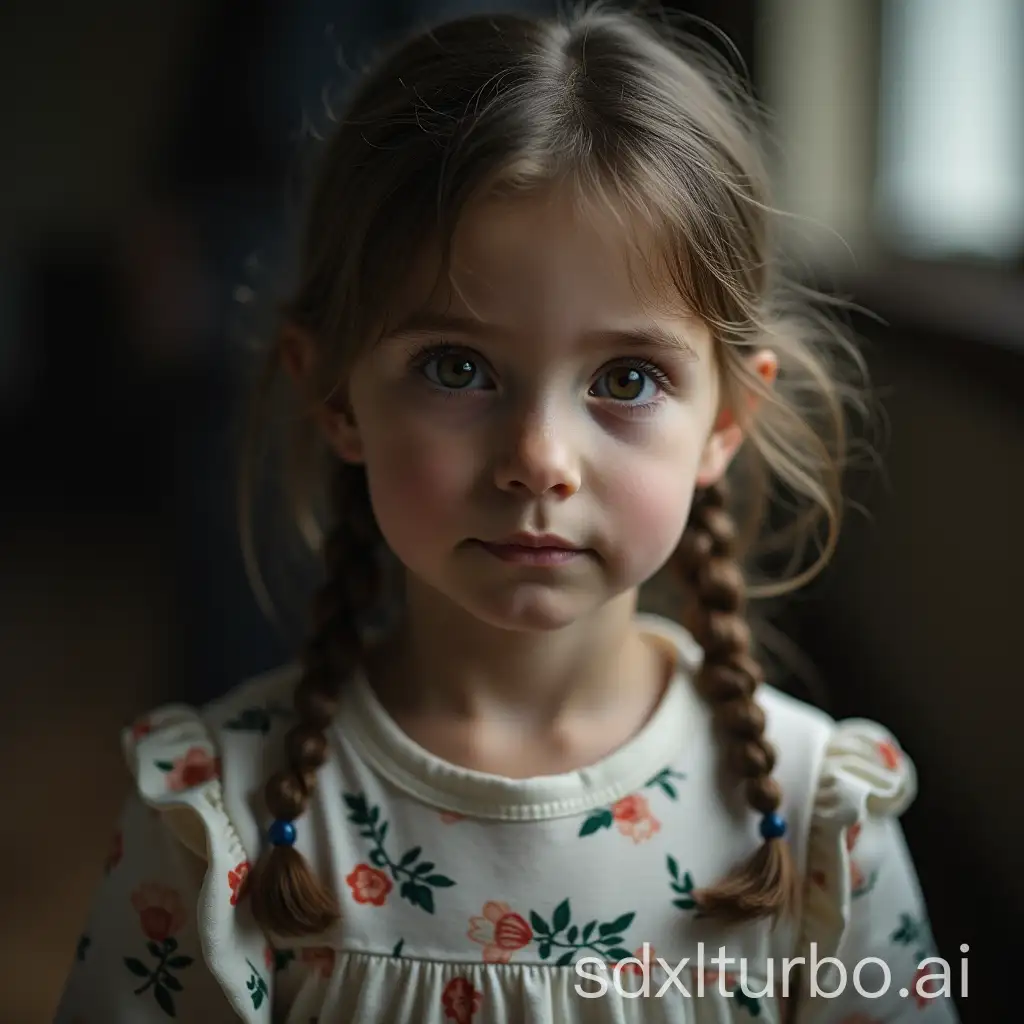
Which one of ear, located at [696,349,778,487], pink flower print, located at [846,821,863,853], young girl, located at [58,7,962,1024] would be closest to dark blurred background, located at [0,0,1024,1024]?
ear, located at [696,349,778,487]

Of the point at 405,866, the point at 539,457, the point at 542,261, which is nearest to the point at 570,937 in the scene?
the point at 405,866

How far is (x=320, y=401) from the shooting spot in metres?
0.87

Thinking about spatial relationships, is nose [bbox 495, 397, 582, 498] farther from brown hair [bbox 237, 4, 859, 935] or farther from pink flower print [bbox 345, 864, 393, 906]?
pink flower print [bbox 345, 864, 393, 906]

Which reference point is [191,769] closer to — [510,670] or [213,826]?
[213,826]

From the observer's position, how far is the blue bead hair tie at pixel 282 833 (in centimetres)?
82

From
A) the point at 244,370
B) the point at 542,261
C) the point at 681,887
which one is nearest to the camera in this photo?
the point at 542,261

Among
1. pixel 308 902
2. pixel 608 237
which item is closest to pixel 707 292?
pixel 608 237

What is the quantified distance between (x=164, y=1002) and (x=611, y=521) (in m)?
0.43

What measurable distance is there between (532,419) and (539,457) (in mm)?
26

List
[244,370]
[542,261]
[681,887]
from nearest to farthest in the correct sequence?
[542,261]
[681,887]
[244,370]

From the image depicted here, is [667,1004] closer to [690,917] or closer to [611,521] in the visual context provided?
[690,917]

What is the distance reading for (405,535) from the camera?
0.80 meters

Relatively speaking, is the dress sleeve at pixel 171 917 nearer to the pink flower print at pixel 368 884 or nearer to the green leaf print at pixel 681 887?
the pink flower print at pixel 368 884

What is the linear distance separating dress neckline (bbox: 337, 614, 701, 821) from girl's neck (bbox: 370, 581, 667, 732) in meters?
0.03
